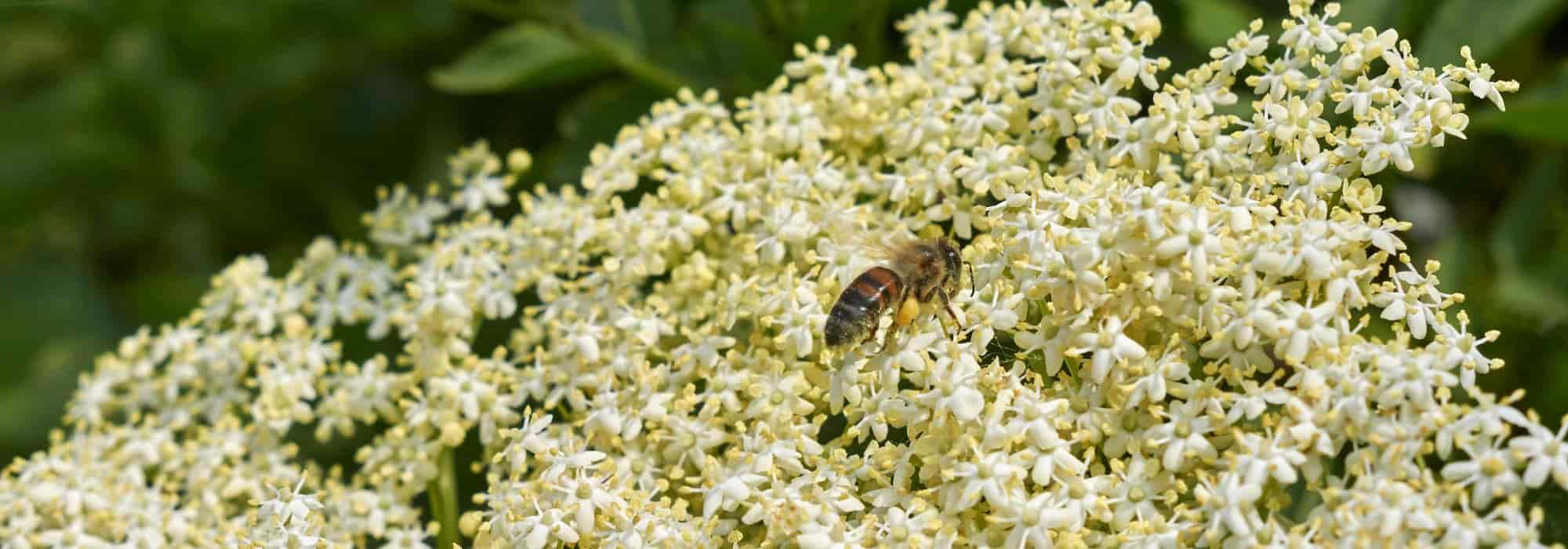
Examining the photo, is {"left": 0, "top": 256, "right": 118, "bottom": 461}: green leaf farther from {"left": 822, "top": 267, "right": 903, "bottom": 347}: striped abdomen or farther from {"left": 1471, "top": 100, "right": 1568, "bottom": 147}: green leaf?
{"left": 1471, "top": 100, "right": 1568, "bottom": 147}: green leaf

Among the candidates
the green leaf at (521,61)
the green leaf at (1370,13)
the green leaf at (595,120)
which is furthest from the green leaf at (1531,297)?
the green leaf at (521,61)

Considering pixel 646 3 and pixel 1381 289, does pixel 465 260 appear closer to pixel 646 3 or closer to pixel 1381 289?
pixel 646 3

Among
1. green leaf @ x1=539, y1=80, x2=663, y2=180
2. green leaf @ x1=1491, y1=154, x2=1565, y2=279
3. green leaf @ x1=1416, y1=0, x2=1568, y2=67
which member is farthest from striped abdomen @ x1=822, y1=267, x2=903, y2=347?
green leaf @ x1=1491, y1=154, x2=1565, y2=279

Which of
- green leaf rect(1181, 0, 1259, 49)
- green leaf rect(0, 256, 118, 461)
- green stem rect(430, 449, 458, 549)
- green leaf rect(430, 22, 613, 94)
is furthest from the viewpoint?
green leaf rect(0, 256, 118, 461)

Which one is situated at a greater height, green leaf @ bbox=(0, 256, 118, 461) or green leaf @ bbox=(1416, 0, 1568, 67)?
green leaf @ bbox=(0, 256, 118, 461)

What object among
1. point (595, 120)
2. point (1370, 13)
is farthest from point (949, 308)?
point (595, 120)

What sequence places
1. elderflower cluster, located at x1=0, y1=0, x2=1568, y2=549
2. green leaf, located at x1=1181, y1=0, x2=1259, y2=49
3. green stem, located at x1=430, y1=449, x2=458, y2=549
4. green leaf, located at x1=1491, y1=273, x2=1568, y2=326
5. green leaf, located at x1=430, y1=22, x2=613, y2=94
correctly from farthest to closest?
green leaf, located at x1=430, y1=22, x2=613, y2=94
green leaf, located at x1=1491, y1=273, x2=1568, y2=326
green leaf, located at x1=1181, y1=0, x2=1259, y2=49
green stem, located at x1=430, y1=449, x2=458, y2=549
elderflower cluster, located at x1=0, y1=0, x2=1568, y2=549

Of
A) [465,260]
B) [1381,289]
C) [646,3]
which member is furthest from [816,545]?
[646,3]
